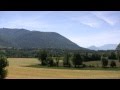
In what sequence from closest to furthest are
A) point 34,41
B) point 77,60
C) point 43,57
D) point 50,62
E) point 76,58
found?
1. point 50,62
2. point 76,58
3. point 43,57
4. point 77,60
5. point 34,41

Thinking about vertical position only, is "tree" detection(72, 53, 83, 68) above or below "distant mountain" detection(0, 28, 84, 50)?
below

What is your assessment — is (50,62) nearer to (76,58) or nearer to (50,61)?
(50,61)

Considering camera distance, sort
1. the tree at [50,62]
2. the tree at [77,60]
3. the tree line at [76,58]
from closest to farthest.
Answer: the tree line at [76,58]
the tree at [50,62]
the tree at [77,60]

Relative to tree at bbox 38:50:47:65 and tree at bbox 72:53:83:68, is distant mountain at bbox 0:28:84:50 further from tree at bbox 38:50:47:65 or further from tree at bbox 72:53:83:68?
tree at bbox 38:50:47:65

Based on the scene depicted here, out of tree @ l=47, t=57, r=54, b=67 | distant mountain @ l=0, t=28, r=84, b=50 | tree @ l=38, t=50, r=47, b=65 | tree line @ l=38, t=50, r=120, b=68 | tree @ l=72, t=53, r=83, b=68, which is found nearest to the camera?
tree line @ l=38, t=50, r=120, b=68

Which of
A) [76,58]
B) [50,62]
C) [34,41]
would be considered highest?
[34,41]

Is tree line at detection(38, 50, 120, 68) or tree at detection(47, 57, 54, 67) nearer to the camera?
tree line at detection(38, 50, 120, 68)

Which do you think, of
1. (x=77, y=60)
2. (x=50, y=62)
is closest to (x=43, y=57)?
(x=50, y=62)

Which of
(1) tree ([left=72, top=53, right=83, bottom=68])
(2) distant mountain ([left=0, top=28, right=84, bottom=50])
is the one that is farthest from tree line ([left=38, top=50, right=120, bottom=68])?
(2) distant mountain ([left=0, top=28, right=84, bottom=50])

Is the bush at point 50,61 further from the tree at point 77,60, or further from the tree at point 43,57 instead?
the tree at point 77,60

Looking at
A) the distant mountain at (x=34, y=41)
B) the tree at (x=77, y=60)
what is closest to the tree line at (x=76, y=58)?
the tree at (x=77, y=60)

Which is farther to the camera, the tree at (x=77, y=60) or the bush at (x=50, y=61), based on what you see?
the tree at (x=77, y=60)
